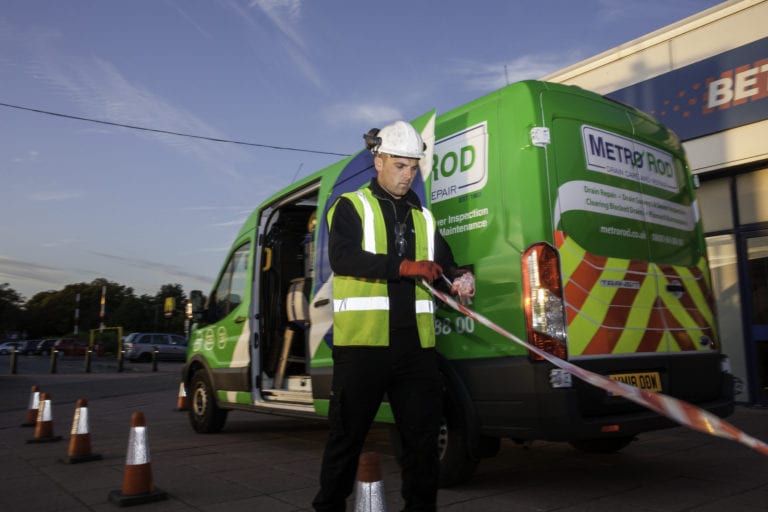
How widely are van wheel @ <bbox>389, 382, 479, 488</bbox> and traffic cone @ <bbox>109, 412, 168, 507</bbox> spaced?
160 cm

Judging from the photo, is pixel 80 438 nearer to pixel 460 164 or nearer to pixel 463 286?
pixel 460 164

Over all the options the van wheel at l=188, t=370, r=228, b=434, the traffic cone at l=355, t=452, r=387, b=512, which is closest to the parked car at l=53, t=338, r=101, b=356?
the van wheel at l=188, t=370, r=228, b=434

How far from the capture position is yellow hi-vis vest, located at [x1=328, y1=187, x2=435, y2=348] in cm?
289

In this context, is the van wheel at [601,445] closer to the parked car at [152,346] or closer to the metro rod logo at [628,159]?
the metro rod logo at [628,159]

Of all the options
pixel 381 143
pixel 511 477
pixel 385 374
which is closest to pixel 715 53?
pixel 511 477

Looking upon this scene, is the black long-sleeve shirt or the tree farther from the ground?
the tree

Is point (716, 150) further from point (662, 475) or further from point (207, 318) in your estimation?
point (207, 318)

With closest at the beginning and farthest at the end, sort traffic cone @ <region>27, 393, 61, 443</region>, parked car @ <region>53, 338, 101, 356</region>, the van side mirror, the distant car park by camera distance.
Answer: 1. traffic cone @ <region>27, 393, 61, 443</region>
2. the van side mirror
3. parked car @ <region>53, 338, 101, 356</region>
4. the distant car park

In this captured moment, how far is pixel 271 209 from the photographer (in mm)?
6586

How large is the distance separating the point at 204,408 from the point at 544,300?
486 cm

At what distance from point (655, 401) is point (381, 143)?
1.62 metres

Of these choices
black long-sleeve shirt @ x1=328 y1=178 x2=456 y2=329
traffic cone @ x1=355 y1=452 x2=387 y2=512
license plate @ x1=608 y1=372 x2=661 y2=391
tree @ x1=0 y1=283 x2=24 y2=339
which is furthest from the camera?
tree @ x1=0 y1=283 x2=24 y2=339

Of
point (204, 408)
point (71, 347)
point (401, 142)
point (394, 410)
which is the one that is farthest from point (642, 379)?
point (71, 347)

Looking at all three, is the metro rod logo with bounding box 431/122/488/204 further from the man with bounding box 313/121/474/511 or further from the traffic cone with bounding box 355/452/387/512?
the traffic cone with bounding box 355/452/387/512
